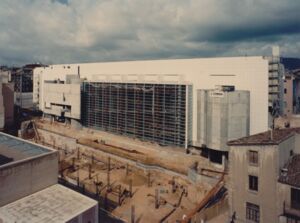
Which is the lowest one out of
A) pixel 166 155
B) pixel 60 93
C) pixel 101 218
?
pixel 101 218

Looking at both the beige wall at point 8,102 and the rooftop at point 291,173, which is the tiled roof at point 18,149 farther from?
the beige wall at point 8,102

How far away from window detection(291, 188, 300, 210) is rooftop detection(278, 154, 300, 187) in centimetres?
59

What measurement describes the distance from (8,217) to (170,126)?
109 ft

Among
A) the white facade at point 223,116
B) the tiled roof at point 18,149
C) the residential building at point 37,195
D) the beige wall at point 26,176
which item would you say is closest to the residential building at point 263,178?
the residential building at point 37,195

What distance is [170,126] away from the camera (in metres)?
53.5

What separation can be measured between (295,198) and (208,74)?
91.5 feet

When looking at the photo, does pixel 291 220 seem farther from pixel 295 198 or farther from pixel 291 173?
pixel 291 173

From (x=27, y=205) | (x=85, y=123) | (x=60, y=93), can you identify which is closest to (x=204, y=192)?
(x=27, y=205)

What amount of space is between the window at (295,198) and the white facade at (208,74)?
20583mm

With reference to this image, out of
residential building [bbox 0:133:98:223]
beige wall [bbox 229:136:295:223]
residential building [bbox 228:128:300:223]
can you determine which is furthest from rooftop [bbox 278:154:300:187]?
residential building [bbox 0:133:98:223]

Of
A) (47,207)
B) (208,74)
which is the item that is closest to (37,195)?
(47,207)

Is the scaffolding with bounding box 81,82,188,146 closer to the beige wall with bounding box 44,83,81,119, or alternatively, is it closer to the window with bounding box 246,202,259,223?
the beige wall with bounding box 44,83,81,119

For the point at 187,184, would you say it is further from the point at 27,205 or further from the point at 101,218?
the point at 27,205

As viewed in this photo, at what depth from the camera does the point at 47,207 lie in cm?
2583
